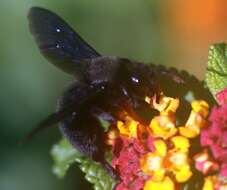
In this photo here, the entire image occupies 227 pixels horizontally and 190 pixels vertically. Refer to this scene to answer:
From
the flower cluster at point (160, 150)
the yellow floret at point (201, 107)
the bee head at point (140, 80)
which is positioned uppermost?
the bee head at point (140, 80)

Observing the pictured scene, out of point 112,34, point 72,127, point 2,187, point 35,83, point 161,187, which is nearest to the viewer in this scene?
point 161,187

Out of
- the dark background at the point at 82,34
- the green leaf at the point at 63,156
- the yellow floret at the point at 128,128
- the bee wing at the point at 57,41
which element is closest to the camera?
the yellow floret at the point at 128,128

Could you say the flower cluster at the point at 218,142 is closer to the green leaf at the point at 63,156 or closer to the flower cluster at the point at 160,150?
the flower cluster at the point at 160,150

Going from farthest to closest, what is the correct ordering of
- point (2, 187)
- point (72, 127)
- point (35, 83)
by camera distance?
point (35, 83) < point (2, 187) < point (72, 127)

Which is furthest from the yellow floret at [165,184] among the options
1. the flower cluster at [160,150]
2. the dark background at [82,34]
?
the dark background at [82,34]

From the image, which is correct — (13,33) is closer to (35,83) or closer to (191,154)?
(35,83)

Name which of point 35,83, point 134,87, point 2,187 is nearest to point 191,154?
point 134,87

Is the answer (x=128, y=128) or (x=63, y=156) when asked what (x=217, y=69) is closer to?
(x=128, y=128)
